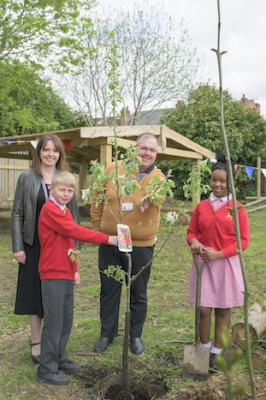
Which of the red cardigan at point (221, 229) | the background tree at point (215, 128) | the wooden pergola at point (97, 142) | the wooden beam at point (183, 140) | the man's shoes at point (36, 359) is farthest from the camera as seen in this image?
the background tree at point (215, 128)

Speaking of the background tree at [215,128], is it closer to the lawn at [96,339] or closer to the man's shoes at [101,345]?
the lawn at [96,339]

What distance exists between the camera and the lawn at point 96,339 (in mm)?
2992

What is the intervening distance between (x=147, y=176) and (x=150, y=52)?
62.1 feet

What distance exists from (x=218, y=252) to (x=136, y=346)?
1.16 meters

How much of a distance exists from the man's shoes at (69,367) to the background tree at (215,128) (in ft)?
53.2

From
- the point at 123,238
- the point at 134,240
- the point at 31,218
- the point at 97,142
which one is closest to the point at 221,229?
the point at 134,240

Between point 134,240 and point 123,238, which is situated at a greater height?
point 123,238

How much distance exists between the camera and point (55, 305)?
302 centimetres

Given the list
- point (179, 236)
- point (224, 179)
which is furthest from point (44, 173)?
→ point (179, 236)

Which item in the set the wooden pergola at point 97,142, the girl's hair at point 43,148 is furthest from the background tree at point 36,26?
the girl's hair at point 43,148

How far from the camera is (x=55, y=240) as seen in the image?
3.00 metres

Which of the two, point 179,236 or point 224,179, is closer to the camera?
point 224,179

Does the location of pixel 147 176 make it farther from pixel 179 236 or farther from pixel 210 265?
pixel 179 236

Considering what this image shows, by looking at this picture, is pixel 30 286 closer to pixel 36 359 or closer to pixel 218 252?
pixel 36 359
